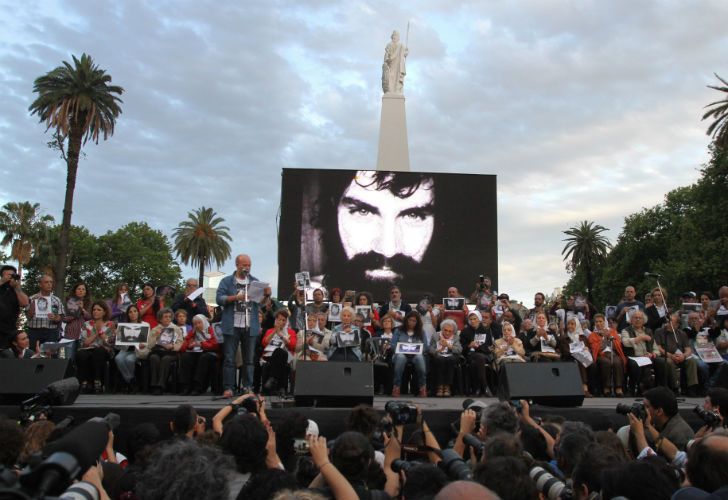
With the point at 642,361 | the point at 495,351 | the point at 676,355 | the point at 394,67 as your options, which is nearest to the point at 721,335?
the point at 676,355

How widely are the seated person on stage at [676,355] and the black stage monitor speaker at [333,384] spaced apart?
5650 millimetres

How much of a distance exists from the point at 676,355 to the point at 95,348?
29.8ft

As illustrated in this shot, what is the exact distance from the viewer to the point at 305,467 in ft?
12.4

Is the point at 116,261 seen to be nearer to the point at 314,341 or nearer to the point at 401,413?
the point at 314,341

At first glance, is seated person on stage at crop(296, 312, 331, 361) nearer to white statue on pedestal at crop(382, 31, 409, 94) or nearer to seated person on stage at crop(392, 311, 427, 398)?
seated person on stage at crop(392, 311, 427, 398)

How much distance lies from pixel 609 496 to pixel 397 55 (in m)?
26.2

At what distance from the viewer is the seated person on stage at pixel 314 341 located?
32.6ft

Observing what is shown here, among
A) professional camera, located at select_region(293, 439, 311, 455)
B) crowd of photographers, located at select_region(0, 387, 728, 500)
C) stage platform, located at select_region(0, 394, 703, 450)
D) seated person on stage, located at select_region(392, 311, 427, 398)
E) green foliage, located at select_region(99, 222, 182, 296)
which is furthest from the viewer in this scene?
green foliage, located at select_region(99, 222, 182, 296)

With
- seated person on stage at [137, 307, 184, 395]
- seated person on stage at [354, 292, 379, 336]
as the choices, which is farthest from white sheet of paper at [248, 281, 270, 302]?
seated person on stage at [354, 292, 379, 336]

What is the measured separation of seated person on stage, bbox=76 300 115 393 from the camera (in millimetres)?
9961

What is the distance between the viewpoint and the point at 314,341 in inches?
411

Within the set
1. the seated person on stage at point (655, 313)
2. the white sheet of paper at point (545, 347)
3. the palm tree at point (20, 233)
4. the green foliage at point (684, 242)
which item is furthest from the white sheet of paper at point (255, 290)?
the palm tree at point (20, 233)

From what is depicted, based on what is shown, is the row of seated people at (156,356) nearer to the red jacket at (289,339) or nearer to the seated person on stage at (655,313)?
the red jacket at (289,339)

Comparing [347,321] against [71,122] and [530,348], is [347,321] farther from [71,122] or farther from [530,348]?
[71,122]
